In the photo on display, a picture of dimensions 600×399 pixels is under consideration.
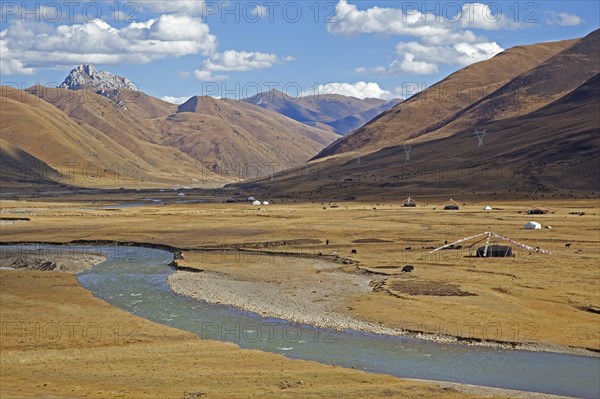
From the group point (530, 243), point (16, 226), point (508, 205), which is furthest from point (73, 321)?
point (508, 205)

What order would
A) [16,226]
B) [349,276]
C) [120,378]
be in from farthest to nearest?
[16,226] → [349,276] → [120,378]

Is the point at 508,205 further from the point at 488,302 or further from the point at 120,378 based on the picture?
the point at 120,378

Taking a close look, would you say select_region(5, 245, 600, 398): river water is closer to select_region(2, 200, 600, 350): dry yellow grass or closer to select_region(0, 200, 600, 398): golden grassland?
select_region(0, 200, 600, 398): golden grassland

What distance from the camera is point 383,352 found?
4159 centimetres

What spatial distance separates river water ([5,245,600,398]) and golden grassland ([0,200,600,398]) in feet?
7.18

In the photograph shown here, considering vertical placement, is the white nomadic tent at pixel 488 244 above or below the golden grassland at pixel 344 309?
above

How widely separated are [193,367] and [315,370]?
587 centimetres

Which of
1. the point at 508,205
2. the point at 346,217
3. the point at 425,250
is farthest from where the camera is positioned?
the point at 508,205

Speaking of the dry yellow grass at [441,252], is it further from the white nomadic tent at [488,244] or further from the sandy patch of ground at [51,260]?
the sandy patch of ground at [51,260]

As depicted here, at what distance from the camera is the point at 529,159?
195m

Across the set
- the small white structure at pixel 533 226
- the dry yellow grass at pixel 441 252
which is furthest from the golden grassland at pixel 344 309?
the small white structure at pixel 533 226

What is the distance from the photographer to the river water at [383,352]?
122 ft

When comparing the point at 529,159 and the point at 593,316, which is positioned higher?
the point at 529,159

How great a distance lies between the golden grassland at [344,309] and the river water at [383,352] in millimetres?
2188
